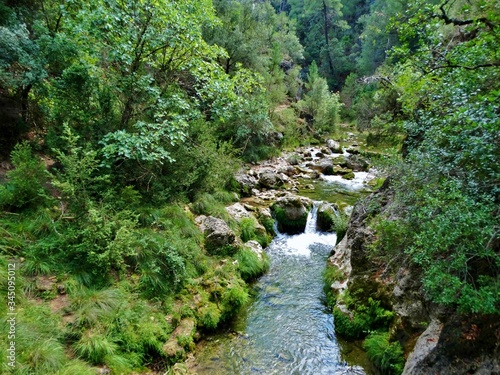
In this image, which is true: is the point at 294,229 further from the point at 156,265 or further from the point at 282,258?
the point at 156,265

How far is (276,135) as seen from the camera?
20.9m

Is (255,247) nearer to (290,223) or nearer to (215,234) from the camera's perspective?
(215,234)

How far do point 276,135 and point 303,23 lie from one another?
153 ft

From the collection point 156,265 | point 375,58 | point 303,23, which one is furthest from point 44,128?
point 303,23

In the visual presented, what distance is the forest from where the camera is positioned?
330 cm

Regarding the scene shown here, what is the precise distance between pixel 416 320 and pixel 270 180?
33.7 ft

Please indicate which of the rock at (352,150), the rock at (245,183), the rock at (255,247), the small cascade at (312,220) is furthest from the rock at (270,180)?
the rock at (352,150)

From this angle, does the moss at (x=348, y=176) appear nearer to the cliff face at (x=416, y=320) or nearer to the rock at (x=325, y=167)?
the rock at (x=325, y=167)

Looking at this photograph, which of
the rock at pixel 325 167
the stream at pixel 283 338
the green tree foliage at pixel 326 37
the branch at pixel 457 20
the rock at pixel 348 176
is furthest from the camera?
the green tree foliage at pixel 326 37

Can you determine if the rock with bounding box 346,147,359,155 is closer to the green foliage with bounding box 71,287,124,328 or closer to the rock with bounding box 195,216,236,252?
the rock with bounding box 195,216,236,252

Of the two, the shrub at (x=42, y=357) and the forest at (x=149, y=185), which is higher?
the forest at (x=149, y=185)

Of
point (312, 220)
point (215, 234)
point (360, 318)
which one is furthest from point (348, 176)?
point (360, 318)

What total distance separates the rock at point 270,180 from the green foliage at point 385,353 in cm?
946

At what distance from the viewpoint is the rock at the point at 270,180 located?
14.0m
